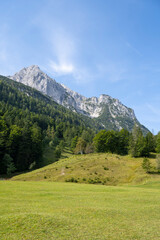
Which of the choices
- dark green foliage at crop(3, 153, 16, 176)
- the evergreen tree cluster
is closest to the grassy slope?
dark green foliage at crop(3, 153, 16, 176)

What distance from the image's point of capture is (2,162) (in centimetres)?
7225

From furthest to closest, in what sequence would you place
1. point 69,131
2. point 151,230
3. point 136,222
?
1. point 69,131
2. point 136,222
3. point 151,230

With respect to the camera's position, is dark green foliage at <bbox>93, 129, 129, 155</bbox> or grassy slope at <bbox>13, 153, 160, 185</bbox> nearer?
grassy slope at <bbox>13, 153, 160, 185</bbox>

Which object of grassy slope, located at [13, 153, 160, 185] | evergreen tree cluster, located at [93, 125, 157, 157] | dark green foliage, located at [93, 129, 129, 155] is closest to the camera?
grassy slope, located at [13, 153, 160, 185]

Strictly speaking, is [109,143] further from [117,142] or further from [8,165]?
[8,165]

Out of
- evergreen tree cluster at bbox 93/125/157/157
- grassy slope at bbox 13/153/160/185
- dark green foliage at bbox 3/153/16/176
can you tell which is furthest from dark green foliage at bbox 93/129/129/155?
dark green foliage at bbox 3/153/16/176

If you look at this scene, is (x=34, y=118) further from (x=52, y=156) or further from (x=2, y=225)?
(x=2, y=225)

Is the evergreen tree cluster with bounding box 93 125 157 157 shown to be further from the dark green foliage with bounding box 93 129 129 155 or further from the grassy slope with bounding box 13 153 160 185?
the grassy slope with bounding box 13 153 160 185

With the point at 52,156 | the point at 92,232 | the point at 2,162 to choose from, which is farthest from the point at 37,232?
the point at 52,156

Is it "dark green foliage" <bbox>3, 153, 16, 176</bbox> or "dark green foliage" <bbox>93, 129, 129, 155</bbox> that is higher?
"dark green foliage" <bbox>93, 129, 129, 155</bbox>

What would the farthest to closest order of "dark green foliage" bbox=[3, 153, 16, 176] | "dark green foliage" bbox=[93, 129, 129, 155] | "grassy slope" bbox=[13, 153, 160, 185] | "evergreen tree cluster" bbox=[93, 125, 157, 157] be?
1. "dark green foliage" bbox=[93, 129, 129, 155]
2. "evergreen tree cluster" bbox=[93, 125, 157, 157]
3. "dark green foliage" bbox=[3, 153, 16, 176]
4. "grassy slope" bbox=[13, 153, 160, 185]

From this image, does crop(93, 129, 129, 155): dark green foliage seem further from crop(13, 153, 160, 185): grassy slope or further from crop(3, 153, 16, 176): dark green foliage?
crop(3, 153, 16, 176): dark green foliage

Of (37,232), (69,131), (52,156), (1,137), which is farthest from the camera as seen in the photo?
(69,131)

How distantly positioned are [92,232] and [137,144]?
77339mm
